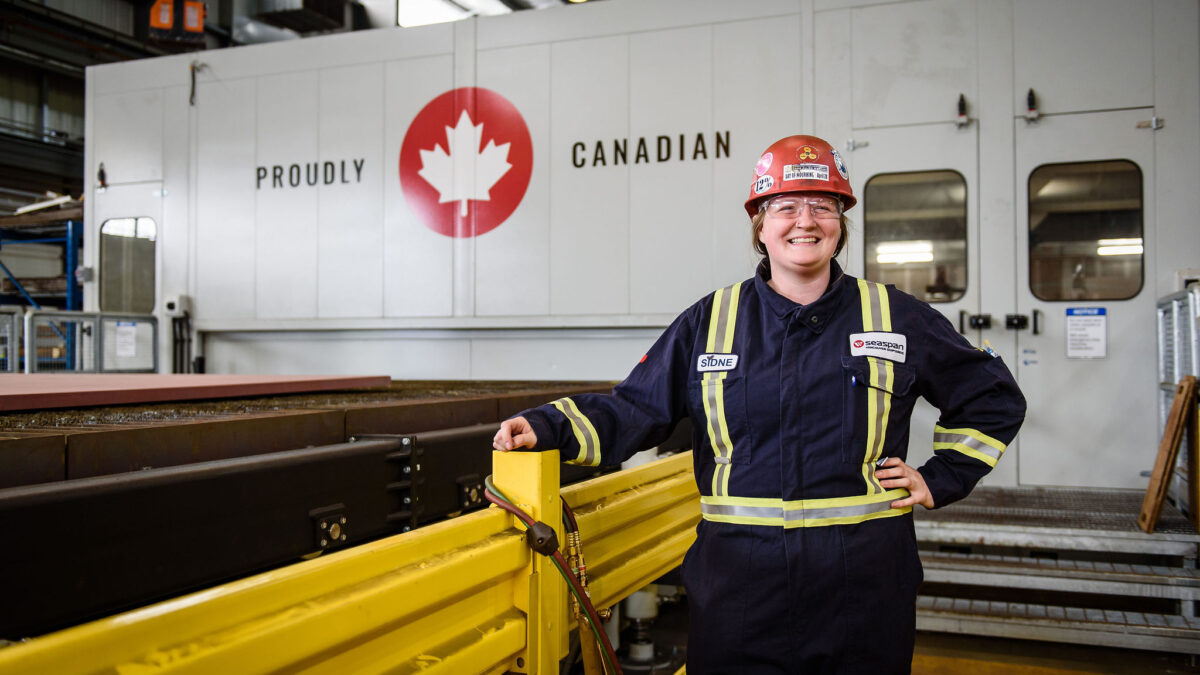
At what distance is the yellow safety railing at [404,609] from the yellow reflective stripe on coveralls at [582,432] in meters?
0.05

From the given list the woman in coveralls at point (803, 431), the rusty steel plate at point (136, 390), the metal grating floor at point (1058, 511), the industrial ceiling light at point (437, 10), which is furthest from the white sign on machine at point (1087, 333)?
the industrial ceiling light at point (437, 10)

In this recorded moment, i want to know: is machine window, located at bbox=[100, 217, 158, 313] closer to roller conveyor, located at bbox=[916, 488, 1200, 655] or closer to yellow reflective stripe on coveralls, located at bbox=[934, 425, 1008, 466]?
roller conveyor, located at bbox=[916, 488, 1200, 655]

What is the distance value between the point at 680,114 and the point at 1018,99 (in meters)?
1.57

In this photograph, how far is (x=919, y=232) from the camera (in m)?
3.89

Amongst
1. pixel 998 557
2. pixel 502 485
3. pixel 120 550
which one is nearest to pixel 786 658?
pixel 502 485

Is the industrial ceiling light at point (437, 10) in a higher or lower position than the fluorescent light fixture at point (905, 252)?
higher

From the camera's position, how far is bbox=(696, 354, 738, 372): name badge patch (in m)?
1.48

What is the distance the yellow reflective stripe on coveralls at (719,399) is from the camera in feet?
4.82

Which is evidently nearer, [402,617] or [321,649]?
[321,649]

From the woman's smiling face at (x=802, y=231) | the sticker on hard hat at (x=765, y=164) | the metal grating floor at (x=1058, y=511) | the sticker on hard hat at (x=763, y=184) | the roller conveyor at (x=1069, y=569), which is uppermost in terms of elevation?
the sticker on hard hat at (x=765, y=164)

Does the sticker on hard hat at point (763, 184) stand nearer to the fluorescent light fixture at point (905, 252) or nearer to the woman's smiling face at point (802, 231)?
the woman's smiling face at point (802, 231)

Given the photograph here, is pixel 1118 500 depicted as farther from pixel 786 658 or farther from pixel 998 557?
pixel 786 658

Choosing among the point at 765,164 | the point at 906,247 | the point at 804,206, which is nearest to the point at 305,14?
the point at 906,247

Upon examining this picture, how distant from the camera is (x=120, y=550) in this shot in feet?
3.53
